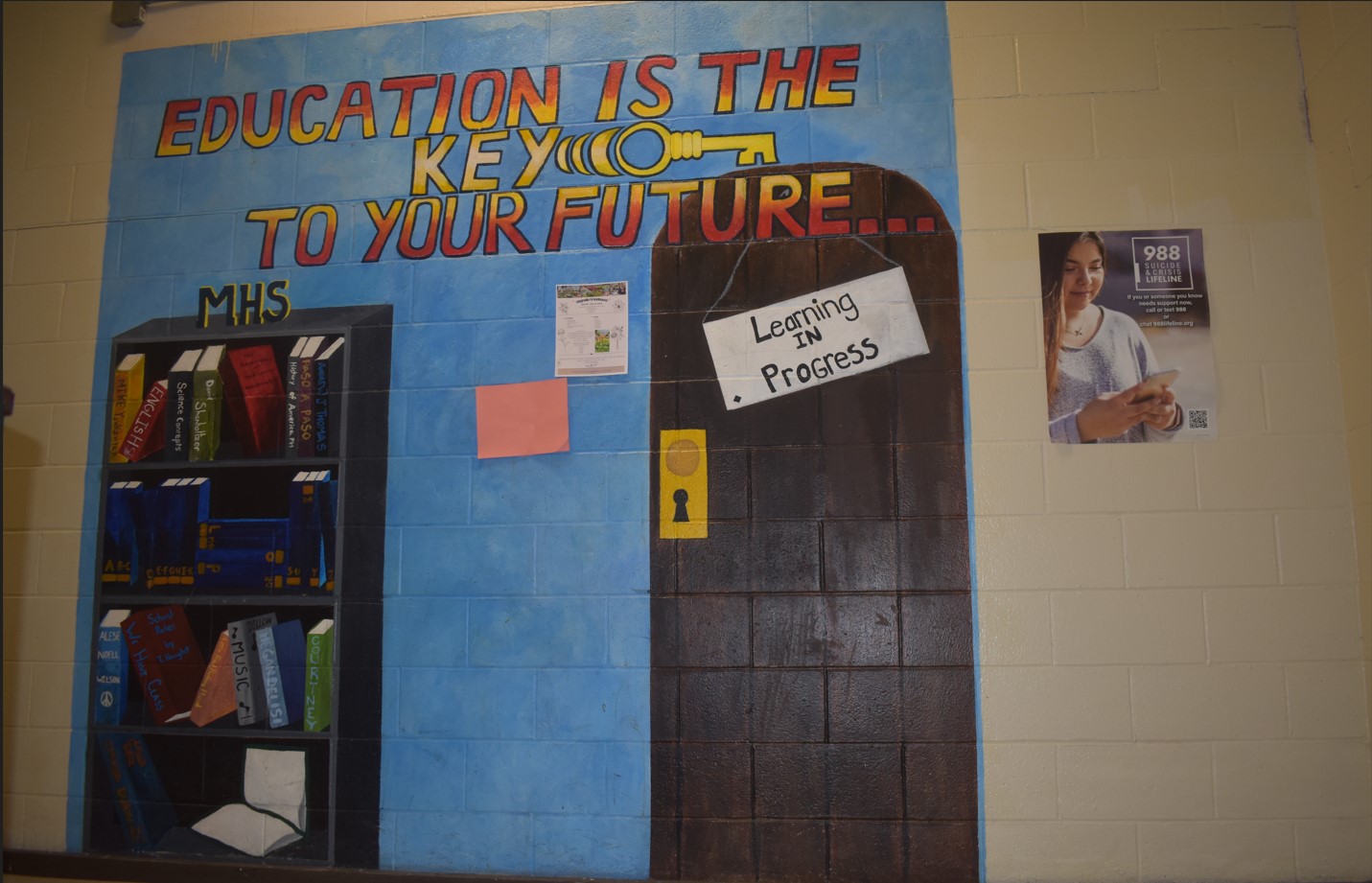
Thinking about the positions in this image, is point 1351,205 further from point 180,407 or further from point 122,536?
point 122,536

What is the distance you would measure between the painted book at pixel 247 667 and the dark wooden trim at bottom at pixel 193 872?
43cm

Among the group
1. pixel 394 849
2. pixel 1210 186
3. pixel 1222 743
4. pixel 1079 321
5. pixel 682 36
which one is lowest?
pixel 394 849

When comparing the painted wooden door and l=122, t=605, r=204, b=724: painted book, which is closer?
the painted wooden door

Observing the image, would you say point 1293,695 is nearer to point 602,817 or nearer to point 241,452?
point 602,817

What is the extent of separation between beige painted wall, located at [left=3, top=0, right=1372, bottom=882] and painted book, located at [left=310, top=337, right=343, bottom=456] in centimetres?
86

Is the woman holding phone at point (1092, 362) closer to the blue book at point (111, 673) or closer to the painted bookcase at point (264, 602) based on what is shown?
the painted bookcase at point (264, 602)

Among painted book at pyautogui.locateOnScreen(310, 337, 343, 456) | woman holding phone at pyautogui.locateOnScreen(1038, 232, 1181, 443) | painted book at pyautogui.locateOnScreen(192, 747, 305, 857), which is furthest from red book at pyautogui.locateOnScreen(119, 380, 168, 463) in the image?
woman holding phone at pyautogui.locateOnScreen(1038, 232, 1181, 443)

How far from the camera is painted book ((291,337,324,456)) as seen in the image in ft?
9.18

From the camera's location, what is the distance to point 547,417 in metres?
2.72

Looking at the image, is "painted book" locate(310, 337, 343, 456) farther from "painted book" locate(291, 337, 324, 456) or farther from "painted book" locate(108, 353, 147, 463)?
"painted book" locate(108, 353, 147, 463)

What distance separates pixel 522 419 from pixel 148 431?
127 centimetres

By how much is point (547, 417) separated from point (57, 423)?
1.69 metres

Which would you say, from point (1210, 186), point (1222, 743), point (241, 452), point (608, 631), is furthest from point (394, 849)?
point (1210, 186)

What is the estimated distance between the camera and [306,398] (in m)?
2.81
